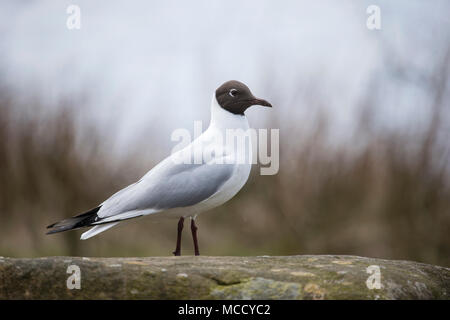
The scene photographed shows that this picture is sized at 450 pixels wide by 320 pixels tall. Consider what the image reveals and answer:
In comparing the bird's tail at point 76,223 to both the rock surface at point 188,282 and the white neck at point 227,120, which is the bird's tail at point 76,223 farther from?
the white neck at point 227,120

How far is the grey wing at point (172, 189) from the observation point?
3873mm

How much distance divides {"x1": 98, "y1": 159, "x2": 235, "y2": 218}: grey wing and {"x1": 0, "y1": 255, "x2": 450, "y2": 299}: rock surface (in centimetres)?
61

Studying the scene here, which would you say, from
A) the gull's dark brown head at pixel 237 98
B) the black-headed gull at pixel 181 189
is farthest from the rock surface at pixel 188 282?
the gull's dark brown head at pixel 237 98

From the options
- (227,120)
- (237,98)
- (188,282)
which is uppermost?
(237,98)

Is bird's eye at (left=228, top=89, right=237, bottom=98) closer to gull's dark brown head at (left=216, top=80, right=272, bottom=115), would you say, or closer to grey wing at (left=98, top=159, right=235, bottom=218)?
gull's dark brown head at (left=216, top=80, right=272, bottom=115)

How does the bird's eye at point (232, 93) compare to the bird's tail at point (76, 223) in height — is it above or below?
above

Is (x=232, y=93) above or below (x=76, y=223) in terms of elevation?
above

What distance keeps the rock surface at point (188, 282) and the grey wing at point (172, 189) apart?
605 mm

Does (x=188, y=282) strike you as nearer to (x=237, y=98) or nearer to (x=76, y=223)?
(x=76, y=223)

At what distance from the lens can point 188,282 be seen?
10.1 ft

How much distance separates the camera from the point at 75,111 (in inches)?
327

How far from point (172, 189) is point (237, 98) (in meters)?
0.87

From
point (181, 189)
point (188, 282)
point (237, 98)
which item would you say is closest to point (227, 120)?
point (237, 98)
